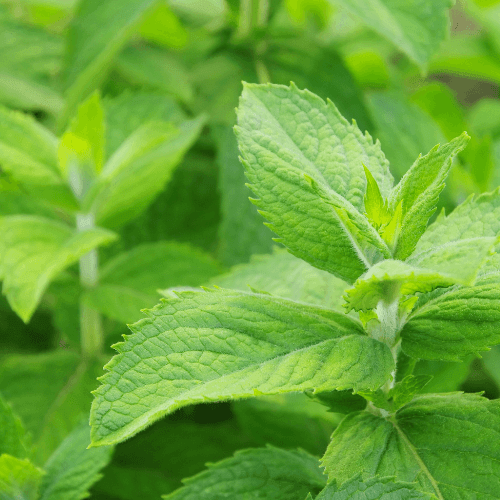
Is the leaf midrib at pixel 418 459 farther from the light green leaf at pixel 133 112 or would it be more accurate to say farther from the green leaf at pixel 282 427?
the light green leaf at pixel 133 112

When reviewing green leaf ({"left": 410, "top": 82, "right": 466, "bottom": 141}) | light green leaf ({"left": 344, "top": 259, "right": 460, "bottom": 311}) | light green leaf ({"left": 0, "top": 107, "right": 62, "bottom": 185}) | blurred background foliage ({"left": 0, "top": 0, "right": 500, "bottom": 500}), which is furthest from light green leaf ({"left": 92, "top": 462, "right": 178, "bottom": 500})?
green leaf ({"left": 410, "top": 82, "right": 466, "bottom": 141})

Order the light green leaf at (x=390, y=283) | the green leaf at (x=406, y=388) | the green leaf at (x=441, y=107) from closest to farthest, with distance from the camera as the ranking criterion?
the light green leaf at (x=390, y=283), the green leaf at (x=406, y=388), the green leaf at (x=441, y=107)

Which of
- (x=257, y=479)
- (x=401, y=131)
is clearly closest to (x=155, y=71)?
(x=401, y=131)

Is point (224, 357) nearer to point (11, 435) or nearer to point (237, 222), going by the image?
point (11, 435)

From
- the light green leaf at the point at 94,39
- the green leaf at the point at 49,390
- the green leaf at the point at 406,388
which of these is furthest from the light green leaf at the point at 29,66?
the green leaf at the point at 406,388

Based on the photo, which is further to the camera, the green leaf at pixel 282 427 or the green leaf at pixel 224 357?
the green leaf at pixel 282 427
